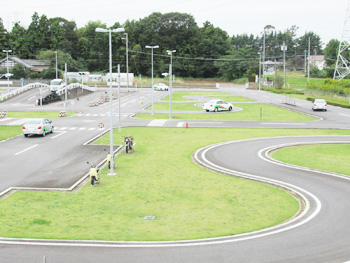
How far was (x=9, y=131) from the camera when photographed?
1583 inches

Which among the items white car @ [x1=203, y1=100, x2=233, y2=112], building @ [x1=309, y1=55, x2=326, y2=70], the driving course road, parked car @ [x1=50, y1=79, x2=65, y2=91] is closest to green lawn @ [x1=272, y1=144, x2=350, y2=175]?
the driving course road

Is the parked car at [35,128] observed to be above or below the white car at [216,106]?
below

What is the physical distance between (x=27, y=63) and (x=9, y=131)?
285 ft

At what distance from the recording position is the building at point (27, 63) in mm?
115938

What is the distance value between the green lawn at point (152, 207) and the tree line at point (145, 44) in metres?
110

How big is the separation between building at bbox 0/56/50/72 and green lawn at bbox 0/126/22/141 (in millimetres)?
79799

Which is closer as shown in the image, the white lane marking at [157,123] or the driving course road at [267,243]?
the driving course road at [267,243]

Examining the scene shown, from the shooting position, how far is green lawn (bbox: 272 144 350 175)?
85.0ft

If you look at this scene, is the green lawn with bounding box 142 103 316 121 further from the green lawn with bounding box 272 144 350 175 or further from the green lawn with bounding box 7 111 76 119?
the green lawn with bounding box 272 144 350 175

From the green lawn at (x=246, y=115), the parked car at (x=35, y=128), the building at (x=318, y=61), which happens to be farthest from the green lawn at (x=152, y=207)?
the building at (x=318, y=61)

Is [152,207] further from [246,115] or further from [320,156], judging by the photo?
[246,115]

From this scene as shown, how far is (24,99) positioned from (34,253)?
66076mm

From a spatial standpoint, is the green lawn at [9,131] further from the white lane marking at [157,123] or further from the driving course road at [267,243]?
the white lane marking at [157,123]

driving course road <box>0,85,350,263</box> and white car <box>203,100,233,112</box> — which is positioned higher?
white car <box>203,100,233,112</box>
